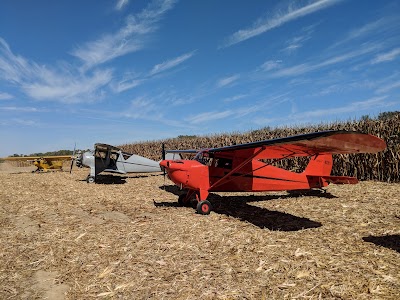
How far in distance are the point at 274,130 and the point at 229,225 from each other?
42.0 ft

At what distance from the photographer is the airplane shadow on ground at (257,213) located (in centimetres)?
717

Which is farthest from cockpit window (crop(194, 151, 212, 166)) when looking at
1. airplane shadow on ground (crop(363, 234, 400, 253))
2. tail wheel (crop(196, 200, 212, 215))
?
airplane shadow on ground (crop(363, 234, 400, 253))

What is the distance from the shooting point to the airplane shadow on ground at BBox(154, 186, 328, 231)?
7169 millimetres

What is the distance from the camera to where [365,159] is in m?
14.2

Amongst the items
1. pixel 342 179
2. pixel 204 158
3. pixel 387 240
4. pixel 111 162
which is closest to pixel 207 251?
pixel 387 240

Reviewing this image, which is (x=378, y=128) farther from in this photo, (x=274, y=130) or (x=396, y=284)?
(x=396, y=284)

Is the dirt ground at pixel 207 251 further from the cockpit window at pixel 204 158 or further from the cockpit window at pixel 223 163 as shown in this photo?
the cockpit window at pixel 204 158

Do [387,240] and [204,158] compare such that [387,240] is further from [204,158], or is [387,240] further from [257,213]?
[204,158]

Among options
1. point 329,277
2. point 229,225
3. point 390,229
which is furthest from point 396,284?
point 229,225

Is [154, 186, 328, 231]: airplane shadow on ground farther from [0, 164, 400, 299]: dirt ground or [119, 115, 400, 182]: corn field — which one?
[119, 115, 400, 182]: corn field

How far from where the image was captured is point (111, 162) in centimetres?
1873

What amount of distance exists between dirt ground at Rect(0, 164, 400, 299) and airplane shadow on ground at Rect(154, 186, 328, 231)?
0.03m

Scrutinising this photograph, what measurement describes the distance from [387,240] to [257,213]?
364cm

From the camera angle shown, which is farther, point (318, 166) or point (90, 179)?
point (90, 179)
